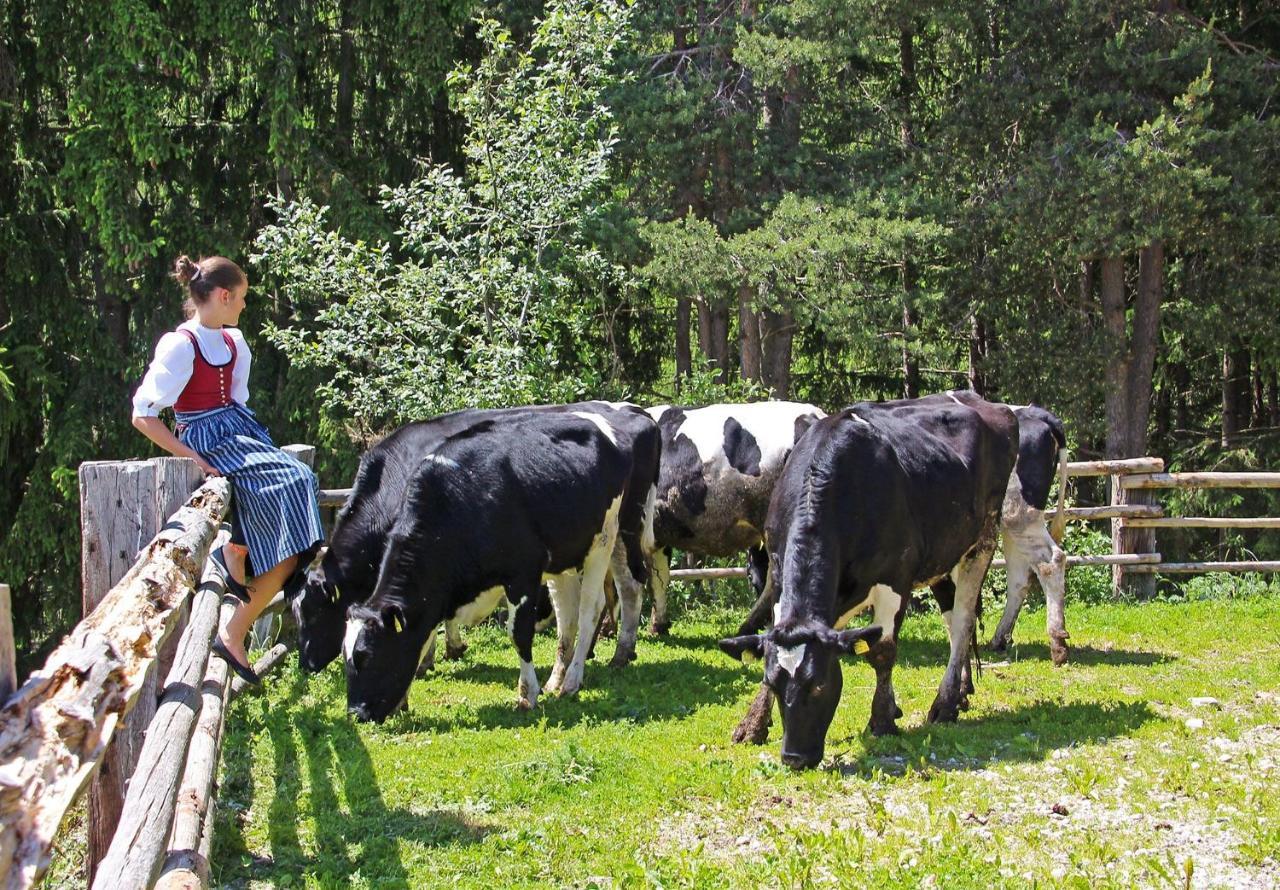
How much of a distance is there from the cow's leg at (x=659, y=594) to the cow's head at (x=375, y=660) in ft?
15.5

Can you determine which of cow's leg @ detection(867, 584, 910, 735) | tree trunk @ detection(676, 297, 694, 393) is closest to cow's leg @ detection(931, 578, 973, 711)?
cow's leg @ detection(867, 584, 910, 735)

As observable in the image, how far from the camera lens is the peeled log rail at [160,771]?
299cm

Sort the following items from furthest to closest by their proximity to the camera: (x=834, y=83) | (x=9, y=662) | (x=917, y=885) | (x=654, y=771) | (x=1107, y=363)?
1. (x=834, y=83)
2. (x=1107, y=363)
3. (x=654, y=771)
4. (x=917, y=885)
5. (x=9, y=662)

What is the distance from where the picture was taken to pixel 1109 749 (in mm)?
7859

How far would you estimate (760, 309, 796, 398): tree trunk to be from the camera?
18812 mm

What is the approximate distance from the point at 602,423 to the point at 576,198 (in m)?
3.43

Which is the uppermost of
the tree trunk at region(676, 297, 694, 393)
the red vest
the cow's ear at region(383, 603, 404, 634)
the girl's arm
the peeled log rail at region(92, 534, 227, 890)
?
the tree trunk at region(676, 297, 694, 393)

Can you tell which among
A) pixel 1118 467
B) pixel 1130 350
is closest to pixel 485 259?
pixel 1118 467

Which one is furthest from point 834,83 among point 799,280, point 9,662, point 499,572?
point 9,662

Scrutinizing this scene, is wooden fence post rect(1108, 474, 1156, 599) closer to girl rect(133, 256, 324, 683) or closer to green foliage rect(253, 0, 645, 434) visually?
green foliage rect(253, 0, 645, 434)

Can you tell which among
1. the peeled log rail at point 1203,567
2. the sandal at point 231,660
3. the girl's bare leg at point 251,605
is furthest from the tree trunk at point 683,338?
the sandal at point 231,660

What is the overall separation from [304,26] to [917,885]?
13.7m

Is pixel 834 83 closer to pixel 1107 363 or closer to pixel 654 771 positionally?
pixel 1107 363

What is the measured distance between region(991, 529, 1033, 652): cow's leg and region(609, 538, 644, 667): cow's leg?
11.3 ft
